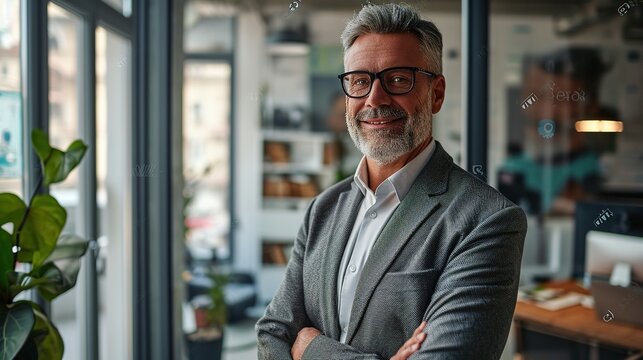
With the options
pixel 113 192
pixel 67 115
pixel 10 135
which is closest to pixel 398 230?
pixel 10 135

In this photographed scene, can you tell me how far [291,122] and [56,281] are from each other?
481 centimetres

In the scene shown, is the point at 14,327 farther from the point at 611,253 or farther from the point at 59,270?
the point at 611,253

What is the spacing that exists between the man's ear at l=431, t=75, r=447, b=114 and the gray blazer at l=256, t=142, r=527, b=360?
134 mm

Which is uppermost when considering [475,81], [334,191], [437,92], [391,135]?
[475,81]

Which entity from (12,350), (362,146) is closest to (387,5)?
(362,146)

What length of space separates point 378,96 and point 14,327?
45.8 inches

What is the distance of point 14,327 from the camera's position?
1.47 meters

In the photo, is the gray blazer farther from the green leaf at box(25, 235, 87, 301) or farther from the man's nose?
the green leaf at box(25, 235, 87, 301)

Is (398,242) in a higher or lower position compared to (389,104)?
lower

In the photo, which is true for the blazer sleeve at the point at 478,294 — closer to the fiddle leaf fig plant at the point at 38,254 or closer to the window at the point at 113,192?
the fiddle leaf fig plant at the point at 38,254

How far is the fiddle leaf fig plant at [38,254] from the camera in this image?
5.03 feet

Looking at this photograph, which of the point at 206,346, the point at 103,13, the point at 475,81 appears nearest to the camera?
the point at 475,81

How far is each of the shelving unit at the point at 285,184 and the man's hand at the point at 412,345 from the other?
4.55m

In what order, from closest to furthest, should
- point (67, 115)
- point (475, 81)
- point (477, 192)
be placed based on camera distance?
point (477, 192) < point (475, 81) < point (67, 115)
